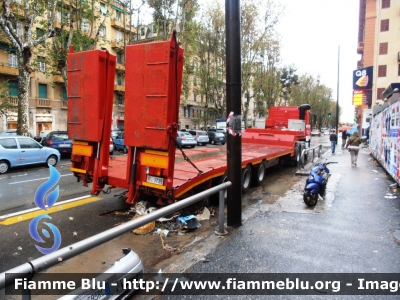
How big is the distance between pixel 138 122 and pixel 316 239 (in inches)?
135

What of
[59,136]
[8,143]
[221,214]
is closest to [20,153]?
[8,143]

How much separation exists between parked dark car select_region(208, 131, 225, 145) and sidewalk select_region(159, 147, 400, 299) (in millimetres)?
22095

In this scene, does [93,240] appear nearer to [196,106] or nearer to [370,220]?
[370,220]

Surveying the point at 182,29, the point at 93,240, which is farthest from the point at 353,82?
the point at 93,240

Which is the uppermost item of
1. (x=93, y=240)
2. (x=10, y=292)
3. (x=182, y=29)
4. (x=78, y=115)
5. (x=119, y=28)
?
(x=119, y=28)

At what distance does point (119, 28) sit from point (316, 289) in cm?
4189

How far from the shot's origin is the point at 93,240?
2.40m

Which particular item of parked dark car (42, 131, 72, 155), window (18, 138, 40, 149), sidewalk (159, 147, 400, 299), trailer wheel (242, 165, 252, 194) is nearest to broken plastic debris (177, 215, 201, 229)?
sidewalk (159, 147, 400, 299)

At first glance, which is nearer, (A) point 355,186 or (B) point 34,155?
(A) point 355,186

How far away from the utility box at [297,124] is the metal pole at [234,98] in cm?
1046

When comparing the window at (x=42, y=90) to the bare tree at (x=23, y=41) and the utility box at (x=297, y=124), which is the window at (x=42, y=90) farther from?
the utility box at (x=297, y=124)

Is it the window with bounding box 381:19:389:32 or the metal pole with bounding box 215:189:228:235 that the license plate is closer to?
the metal pole with bounding box 215:189:228:235

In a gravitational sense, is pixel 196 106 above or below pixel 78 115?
above

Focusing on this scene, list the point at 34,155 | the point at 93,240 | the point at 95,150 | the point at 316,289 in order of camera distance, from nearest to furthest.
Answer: the point at 93,240 → the point at 316,289 → the point at 95,150 → the point at 34,155
